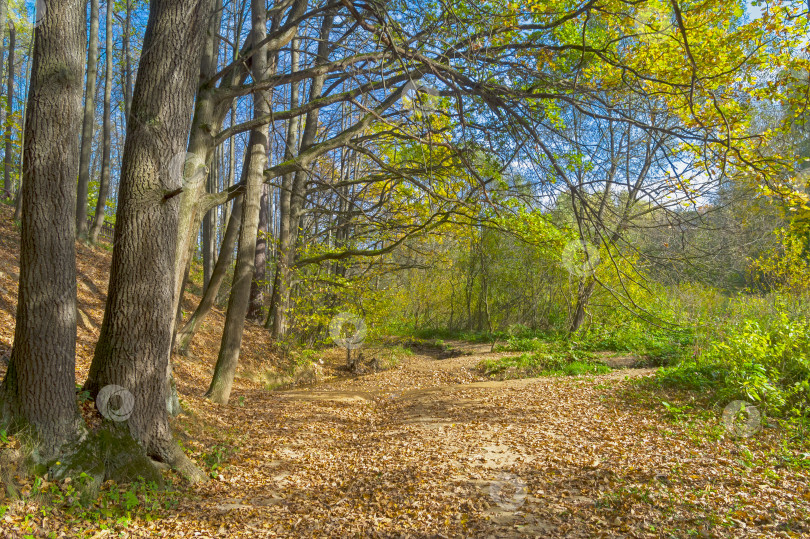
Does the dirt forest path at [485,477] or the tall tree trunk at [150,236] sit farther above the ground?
the tall tree trunk at [150,236]

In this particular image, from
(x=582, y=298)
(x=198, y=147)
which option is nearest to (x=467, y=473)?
(x=198, y=147)

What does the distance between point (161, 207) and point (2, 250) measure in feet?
29.5

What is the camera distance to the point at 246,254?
25.6 ft

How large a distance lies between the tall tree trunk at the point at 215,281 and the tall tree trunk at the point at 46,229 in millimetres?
4566

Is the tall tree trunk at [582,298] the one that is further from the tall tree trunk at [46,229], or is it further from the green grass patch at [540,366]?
the tall tree trunk at [46,229]

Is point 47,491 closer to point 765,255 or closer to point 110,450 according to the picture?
point 110,450

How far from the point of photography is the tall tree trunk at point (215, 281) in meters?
8.23

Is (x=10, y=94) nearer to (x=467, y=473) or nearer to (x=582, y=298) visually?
(x=467, y=473)

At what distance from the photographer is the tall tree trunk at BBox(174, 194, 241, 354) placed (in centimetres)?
823

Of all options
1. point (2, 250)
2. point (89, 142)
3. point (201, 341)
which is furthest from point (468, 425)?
point (89, 142)

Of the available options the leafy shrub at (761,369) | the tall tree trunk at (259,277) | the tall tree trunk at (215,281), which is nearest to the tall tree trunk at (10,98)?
the tall tree trunk at (215,281)

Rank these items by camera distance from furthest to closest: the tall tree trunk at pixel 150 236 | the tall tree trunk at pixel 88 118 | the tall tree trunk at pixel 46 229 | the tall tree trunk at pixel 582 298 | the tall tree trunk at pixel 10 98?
the tall tree trunk at pixel 582 298 → the tall tree trunk at pixel 88 118 → the tall tree trunk at pixel 10 98 → the tall tree trunk at pixel 150 236 → the tall tree trunk at pixel 46 229

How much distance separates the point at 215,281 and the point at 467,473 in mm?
5427

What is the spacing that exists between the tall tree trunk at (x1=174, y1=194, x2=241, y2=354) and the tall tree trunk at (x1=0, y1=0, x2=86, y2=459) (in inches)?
180
